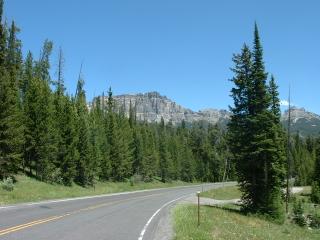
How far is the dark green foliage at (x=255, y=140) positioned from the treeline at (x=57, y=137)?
65.7ft

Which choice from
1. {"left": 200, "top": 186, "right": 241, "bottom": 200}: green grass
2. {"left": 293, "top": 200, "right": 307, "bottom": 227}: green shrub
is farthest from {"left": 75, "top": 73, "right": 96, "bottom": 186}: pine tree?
{"left": 293, "top": 200, "right": 307, "bottom": 227}: green shrub

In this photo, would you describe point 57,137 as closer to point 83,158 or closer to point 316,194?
point 83,158

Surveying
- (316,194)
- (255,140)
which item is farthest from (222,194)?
(255,140)

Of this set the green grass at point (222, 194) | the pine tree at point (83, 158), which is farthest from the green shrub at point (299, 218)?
the pine tree at point (83, 158)

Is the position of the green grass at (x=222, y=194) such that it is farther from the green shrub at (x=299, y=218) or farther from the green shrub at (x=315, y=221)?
the green shrub at (x=299, y=218)

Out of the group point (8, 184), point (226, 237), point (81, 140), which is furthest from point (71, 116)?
point (226, 237)

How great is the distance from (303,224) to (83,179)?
1170 inches

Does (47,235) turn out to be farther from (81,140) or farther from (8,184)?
(81,140)

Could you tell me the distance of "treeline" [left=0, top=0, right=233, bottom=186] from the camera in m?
45.0

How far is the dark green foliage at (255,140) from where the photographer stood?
38312 mm

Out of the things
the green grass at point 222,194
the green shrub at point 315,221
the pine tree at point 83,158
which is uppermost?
the pine tree at point 83,158

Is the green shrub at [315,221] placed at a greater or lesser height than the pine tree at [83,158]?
lesser

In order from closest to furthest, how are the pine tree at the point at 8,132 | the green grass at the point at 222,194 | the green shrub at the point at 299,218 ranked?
1. the pine tree at the point at 8,132
2. the green shrub at the point at 299,218
3. the green grass at the point at 222,194

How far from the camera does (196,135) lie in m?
158
